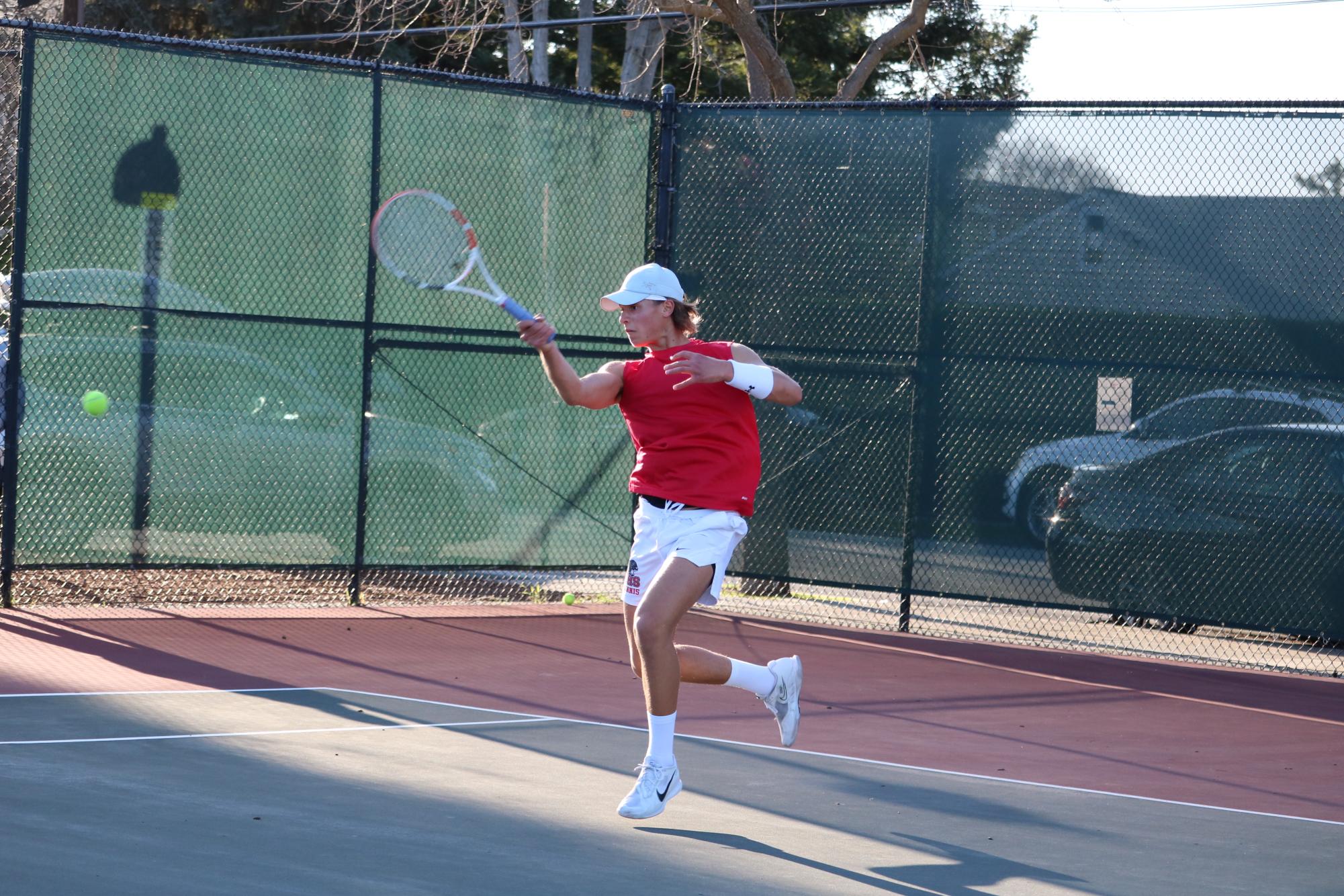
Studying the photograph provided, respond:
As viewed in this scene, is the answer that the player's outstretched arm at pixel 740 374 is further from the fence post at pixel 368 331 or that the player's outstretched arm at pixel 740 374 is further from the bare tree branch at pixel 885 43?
the bare tree branch at pixel 885 43

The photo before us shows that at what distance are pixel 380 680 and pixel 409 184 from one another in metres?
3.41

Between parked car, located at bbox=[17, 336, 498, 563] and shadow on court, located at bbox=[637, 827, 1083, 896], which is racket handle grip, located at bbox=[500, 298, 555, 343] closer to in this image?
shadow on court, located at bbox=[637, 827, 1083, 896]

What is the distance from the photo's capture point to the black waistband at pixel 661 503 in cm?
550

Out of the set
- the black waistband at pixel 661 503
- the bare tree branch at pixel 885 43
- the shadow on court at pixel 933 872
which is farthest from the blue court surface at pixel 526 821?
the bare tree branch at pixel 885 43

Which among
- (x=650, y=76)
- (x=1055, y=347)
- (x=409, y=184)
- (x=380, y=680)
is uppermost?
(x=650, y=76)

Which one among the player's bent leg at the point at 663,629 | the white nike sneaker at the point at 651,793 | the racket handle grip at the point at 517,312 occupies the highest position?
the racket handle grip at the point at 517,312

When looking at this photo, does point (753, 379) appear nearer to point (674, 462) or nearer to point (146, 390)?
point (674, 462)

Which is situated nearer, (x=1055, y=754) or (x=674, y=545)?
(x=674, y=545)

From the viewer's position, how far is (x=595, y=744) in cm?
636

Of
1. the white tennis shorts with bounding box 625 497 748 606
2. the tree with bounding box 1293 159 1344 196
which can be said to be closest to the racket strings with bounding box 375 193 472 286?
the white tennis shorts with bounding box 625 497 748 606

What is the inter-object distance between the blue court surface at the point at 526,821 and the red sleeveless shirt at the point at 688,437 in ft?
3.35

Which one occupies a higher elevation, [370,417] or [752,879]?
[370,417]

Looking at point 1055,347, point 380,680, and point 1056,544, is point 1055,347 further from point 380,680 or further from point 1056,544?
point 380,680

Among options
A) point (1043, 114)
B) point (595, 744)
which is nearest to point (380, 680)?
point (595, 744)
